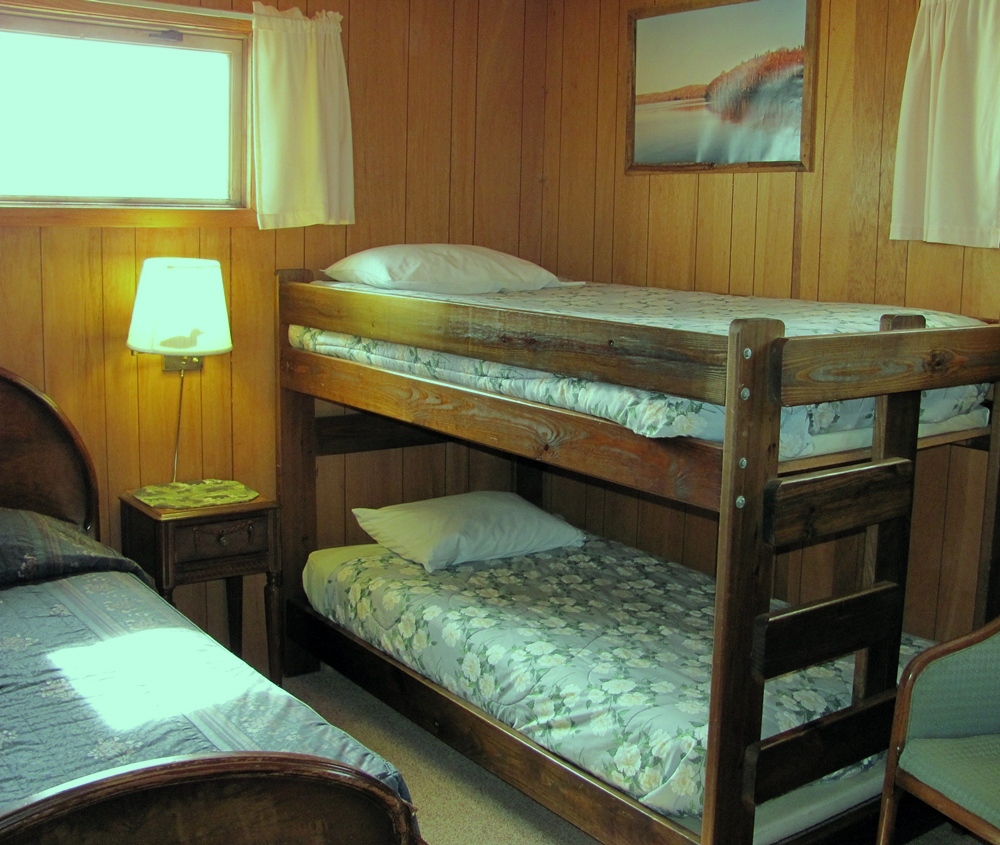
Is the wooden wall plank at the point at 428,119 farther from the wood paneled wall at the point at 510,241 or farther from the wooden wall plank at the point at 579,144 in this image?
the wooden wall plank at the point at 579,144

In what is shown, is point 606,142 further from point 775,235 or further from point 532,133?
point 775,235

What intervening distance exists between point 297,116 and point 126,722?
2122mm

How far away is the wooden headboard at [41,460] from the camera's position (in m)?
3.12

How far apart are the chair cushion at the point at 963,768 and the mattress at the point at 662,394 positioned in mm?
613

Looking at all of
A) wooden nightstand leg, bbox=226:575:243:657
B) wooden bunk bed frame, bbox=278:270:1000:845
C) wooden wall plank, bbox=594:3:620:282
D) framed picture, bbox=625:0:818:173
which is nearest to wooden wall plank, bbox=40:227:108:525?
wooden nightstand leg, bbox=226:575:243:657

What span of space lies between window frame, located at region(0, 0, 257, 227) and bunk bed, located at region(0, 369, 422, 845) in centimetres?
49

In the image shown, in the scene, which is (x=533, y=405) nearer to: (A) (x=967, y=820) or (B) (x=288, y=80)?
(A) (x=967, y=820)

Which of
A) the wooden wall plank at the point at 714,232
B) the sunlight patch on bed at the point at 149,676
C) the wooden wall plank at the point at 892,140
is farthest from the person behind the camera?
the wooden wall plank at the point at 714,232

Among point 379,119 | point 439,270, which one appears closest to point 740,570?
point 439,270

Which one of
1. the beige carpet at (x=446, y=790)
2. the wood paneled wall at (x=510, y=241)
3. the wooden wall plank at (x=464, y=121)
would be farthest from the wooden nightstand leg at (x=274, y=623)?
the wooden wall plank at (x=464, y=121)

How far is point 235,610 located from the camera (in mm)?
3504

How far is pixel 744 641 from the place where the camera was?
2145 millimetres

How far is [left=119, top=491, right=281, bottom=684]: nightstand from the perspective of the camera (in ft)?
10.4

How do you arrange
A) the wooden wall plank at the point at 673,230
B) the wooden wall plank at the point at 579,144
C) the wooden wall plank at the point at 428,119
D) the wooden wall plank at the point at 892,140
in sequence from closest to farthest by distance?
the wooden wall plank at the point at 892,140 < the wooden wall plank at the point at 673,230 < the wooden wall plank at the point at 428,119 < the wooden wall plank at the point at 579,144
